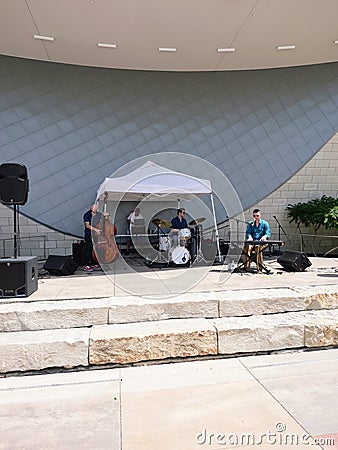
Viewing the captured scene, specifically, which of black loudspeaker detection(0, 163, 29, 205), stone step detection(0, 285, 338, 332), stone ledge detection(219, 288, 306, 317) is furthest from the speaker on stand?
stone ledge detection(219, 288, 306, 317)

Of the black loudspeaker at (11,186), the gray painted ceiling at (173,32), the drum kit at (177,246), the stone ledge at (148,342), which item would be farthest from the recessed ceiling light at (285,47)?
the stone ledge at (148,342)

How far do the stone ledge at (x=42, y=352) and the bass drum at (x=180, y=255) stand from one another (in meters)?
3.10

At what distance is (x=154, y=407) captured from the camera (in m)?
2.29

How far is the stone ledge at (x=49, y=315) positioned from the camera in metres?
3.14

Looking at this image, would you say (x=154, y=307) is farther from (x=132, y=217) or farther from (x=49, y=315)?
(x=132, y=217)

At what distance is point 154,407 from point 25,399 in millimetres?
907

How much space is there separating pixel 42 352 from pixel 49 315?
1.38 feet

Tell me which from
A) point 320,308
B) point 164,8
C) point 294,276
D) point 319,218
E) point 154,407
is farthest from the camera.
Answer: point 319,218

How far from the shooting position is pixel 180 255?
19.5 feet

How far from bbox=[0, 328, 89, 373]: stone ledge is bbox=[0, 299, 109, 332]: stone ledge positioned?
21 cm

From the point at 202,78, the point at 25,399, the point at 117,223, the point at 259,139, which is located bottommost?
the point at 25,399

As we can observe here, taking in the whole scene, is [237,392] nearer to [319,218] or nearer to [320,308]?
[320,308]

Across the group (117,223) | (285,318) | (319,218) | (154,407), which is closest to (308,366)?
(285,318)

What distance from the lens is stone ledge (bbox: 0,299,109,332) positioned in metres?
3.14
